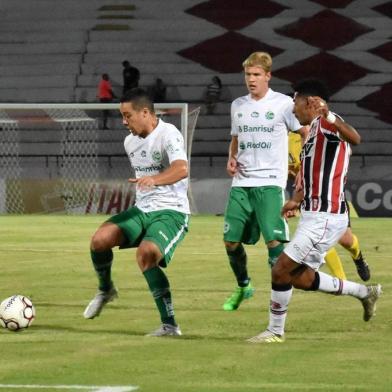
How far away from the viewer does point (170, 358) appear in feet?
27.0

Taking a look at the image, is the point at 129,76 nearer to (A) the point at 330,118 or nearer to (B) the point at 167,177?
(B) the point at 167,177

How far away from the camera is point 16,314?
9727mm

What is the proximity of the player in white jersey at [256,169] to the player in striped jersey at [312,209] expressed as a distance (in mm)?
2333

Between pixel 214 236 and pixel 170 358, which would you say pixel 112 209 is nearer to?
pixel 214 236

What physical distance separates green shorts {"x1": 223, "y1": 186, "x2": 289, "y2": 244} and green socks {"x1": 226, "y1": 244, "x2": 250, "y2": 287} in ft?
0.40

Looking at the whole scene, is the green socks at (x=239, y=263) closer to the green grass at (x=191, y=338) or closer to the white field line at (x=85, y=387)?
the green grass at (x=191, y=338)

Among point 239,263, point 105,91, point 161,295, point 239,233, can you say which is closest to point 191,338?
point 161,295

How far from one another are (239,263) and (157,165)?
83.7 inches

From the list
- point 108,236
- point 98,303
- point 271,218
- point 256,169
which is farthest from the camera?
point 256,169

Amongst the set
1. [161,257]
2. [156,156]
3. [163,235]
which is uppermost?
[156,156]

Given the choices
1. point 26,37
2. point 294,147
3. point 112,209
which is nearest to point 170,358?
point 294,147

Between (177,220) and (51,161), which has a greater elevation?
(177,220)

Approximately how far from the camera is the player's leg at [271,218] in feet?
38.1

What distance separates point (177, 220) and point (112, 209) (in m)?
20.8
